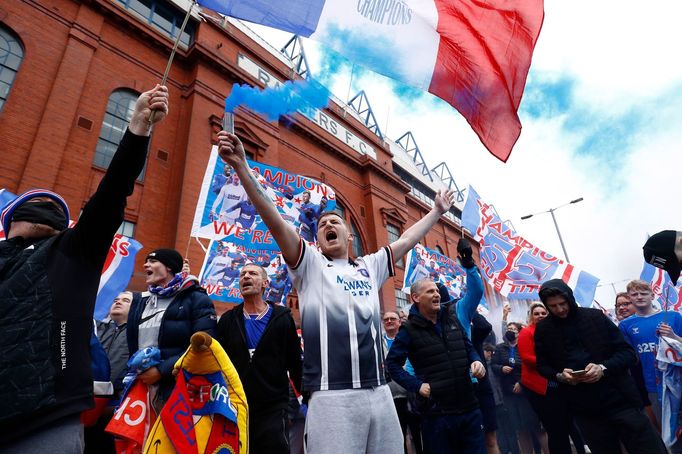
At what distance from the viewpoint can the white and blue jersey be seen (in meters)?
4.61

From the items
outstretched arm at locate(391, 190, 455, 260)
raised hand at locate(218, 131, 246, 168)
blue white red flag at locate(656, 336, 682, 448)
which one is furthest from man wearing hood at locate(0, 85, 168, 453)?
blue white red flag at locate(656, 336, 682, 448)

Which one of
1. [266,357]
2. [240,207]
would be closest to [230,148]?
[266,357]

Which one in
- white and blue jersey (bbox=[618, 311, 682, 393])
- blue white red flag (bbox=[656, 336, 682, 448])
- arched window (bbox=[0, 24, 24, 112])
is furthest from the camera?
arched window (bbox=[0, 24, 24, 112])

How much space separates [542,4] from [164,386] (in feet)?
17.2

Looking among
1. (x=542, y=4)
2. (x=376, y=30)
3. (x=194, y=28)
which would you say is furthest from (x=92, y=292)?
(x=194, y=28)

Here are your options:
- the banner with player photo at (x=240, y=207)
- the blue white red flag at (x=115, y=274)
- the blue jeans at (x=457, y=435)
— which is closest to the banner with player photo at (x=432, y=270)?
the banner with player photo at (x=240, y=207)

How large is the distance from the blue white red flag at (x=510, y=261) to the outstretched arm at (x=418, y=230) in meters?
5.20

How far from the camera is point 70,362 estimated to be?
156 cm

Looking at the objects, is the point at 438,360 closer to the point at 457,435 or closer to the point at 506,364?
the point at 457,435

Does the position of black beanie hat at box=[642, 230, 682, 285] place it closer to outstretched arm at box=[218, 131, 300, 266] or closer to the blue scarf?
outstretched arm at box=[218, 131, 300, 266]

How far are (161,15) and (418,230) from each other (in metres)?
16.1

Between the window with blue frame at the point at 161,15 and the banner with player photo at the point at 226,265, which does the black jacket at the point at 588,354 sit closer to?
the banner with player photo at the point at 226,265

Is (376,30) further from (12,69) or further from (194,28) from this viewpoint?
(194,28)

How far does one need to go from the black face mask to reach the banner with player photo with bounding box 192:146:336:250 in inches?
175
